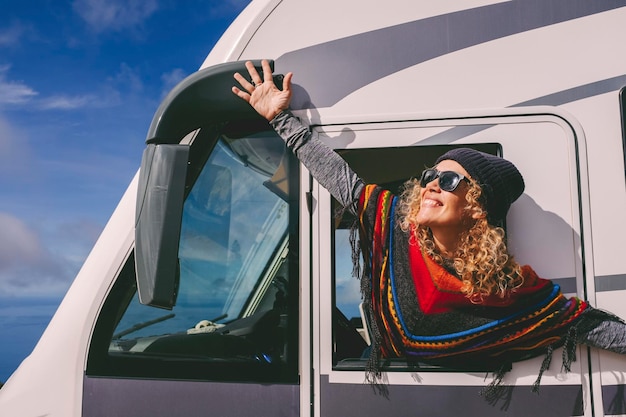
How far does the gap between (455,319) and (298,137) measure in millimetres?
953

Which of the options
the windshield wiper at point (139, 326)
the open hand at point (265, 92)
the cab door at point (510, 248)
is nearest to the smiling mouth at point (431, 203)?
the cab door at point (510, 248)

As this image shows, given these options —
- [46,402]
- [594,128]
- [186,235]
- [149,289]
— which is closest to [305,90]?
[186,235]

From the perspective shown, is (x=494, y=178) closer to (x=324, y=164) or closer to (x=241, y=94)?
(x=324, y=164)

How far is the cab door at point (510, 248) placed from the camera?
6.93 ft

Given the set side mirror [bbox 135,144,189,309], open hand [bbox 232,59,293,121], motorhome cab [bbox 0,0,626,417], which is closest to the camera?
side mirror [bbox 135,144,189,309]

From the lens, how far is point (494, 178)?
2064 millimetres

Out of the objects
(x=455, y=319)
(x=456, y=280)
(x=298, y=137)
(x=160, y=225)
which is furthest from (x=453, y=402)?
(x=160, y=225)

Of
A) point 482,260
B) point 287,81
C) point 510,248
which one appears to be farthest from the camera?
point 287,81

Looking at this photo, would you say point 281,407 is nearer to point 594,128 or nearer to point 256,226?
point 256,226

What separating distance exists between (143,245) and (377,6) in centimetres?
141

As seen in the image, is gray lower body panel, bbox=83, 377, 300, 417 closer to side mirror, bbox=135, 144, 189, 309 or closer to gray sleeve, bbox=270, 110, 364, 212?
side mirror, bbox=135, 144, 189, 309

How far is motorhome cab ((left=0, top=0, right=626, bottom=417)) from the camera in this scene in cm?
214

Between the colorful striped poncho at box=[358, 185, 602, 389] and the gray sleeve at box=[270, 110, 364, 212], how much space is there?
0.07 m

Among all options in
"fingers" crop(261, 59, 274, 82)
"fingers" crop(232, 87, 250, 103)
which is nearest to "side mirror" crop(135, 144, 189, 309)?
"fingers" crop(232, 87, 250, 103)
